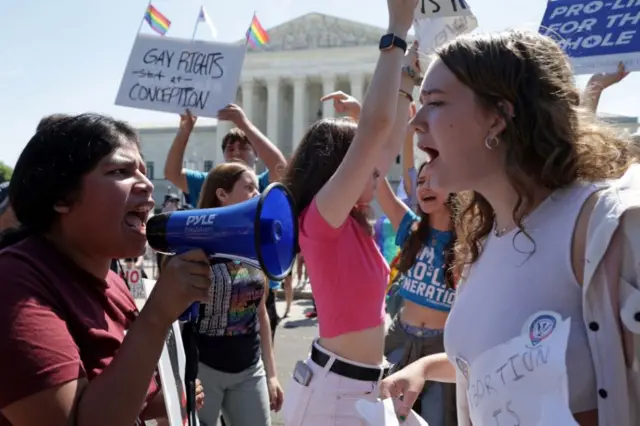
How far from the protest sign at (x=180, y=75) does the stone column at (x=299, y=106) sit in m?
48.2

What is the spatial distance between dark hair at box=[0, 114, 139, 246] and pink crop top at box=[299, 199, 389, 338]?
896mm

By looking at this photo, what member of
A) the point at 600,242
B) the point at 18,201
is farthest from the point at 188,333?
the point at 600,242

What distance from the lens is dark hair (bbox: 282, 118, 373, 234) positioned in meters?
Result: 2.54

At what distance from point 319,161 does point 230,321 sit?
1470mm

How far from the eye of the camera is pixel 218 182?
3918 millimetres

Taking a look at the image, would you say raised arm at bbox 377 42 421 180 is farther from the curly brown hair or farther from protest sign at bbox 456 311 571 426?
protest sign at bbox 456 311 571 426

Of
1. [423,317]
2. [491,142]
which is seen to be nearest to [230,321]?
[423,317]

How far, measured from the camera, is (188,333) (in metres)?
1.78

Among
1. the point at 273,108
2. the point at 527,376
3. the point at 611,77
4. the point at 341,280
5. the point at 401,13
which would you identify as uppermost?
the point at 401,13

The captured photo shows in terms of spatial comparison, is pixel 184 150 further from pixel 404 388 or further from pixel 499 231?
pixel 499 231

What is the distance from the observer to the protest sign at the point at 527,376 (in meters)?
1.14

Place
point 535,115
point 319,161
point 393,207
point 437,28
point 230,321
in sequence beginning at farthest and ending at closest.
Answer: point 437,28 < point 393,207 < point 230,321 < point 319,161 < point 535,115

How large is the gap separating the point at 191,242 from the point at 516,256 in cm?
82

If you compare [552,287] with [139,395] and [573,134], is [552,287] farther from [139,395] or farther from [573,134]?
[139,395]
